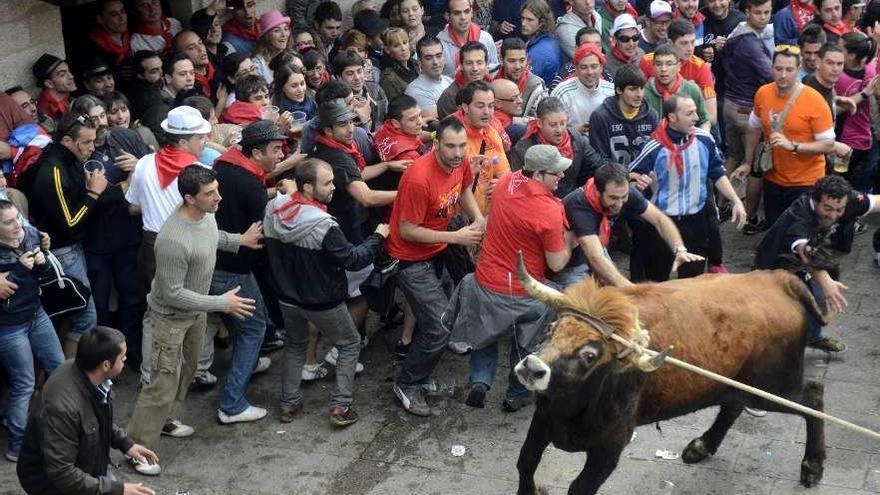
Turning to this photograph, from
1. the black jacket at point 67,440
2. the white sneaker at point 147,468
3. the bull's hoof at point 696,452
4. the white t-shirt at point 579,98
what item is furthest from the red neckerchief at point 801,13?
the black jacket at point 67,440

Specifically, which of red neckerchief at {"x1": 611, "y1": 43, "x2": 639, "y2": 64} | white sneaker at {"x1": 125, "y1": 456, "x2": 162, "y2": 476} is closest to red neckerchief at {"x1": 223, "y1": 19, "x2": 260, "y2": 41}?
red neckerchief at {"x1": 611, "y1": 43, "x2": 639, "y2": 64}

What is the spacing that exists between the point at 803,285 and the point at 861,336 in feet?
7.50

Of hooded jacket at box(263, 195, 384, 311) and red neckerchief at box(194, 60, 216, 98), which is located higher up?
hooded jacket at box(263, 195, 384, 311)

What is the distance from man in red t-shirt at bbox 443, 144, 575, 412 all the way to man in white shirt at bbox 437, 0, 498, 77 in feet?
13.2

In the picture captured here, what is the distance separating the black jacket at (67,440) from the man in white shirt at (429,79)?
525 centimetres

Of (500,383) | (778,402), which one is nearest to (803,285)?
(778,402)

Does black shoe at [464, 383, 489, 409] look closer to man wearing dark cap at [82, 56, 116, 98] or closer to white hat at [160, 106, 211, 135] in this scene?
white hat at [160, 106, 211, 135]

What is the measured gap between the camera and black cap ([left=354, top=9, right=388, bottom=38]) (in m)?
12.7

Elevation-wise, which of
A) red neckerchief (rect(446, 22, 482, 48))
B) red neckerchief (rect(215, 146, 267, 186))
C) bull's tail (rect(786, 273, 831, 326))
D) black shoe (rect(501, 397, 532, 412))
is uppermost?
bull's tail (rect(786, 273, 831, 326))

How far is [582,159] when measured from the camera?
1003 centimetres

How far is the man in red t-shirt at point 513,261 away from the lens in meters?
8.32

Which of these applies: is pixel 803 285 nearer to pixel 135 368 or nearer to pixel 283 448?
pixel 283 448

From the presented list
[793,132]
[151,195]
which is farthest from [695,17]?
[151,195]

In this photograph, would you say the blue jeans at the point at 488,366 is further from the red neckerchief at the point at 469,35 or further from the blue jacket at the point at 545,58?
the red neckerchief at the point at 469,35
